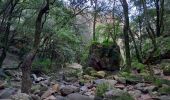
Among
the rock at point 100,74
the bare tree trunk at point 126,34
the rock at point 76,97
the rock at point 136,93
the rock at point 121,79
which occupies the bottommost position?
the rock at point 76,97

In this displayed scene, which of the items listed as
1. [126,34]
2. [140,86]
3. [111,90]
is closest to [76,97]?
[111,90]

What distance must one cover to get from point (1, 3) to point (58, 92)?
304 inches

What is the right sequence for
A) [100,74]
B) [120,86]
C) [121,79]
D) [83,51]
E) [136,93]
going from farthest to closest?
[83,51], [100,74], [121,79], [120,86], [136,93]

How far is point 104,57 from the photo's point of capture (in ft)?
51.3

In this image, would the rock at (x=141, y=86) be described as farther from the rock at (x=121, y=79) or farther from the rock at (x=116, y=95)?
the rock at (x=116, y=95)

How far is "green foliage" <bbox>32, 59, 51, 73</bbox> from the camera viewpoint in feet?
63.2

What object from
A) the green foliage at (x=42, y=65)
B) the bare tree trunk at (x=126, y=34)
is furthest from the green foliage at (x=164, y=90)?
the green foliage at (x=42, y=65)

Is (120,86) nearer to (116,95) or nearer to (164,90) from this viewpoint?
(164,90)

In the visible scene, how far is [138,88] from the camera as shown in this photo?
10852mm

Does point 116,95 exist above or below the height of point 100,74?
below

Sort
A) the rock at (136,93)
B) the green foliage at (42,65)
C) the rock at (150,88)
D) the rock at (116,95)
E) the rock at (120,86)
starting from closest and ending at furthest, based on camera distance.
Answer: the rock at (116,95) → the rock at (136,93) → the rock at (150,88) → the rock at (120,86) → the green foliage at (42,65)

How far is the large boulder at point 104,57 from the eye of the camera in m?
15.6

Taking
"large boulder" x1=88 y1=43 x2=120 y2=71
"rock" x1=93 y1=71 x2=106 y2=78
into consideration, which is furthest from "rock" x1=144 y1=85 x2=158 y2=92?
"large boulder" x1=88 y1=43 x2=120 y2=71

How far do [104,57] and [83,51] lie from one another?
6.17 metres
